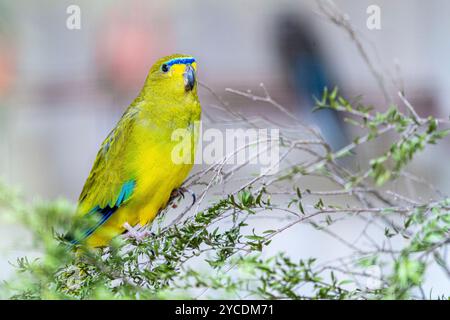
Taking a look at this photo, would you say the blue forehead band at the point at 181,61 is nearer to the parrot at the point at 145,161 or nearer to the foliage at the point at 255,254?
the parrot at the point at 145,161

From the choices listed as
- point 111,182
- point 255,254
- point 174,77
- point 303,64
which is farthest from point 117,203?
point 303,64

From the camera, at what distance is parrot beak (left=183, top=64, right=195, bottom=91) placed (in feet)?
3.95

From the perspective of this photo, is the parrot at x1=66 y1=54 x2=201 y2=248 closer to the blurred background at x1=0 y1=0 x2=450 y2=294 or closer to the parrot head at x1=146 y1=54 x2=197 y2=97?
the parrot head at x1=146 y1=54 x2=197 y2=97

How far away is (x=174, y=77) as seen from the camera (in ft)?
4.01

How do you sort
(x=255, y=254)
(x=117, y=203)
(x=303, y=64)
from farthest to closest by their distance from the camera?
(x=303, y=64) < (x=117, y=203) < (x=255, y=254)

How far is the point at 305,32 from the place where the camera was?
2.45 m

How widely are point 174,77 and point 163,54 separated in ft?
4.12

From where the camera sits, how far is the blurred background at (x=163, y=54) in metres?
2.45

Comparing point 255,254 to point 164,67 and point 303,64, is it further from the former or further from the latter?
point 303,64

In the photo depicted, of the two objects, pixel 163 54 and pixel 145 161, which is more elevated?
pixel 163 54

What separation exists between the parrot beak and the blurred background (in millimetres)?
1164
